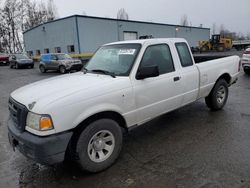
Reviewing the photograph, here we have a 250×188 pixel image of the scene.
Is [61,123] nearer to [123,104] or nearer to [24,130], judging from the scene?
[24,130]

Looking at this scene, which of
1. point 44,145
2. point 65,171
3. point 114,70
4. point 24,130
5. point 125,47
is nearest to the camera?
point 44,145

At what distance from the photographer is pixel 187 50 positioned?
16.4ft

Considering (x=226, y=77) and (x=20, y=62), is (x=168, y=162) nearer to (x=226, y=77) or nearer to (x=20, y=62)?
(x=226, y=77)

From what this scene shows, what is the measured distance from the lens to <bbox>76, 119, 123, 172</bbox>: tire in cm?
324

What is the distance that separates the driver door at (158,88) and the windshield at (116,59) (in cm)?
22

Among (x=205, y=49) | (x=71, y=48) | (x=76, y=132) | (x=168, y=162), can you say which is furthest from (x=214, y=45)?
(x=76, y=132)

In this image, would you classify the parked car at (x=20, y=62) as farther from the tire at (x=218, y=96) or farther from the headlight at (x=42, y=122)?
the headlight at (x=42, y=122)

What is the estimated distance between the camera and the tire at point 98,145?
3.24 meters

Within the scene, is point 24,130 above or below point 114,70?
below

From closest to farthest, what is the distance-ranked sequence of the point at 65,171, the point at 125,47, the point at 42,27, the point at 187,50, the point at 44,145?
the point at 44,145
the point at 65,171
the point at 125,47
the point at 187,50
the point at 42,27

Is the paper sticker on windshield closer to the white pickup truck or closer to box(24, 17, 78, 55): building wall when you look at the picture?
the white pickup truck

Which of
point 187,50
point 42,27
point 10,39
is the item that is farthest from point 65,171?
point 10,39

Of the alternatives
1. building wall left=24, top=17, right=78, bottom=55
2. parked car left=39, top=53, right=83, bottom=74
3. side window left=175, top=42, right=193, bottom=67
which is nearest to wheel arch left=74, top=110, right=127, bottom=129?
side window left=175, top=42, right=193, bottom=67

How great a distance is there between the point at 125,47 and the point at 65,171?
2361 mm
